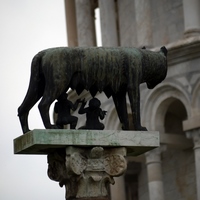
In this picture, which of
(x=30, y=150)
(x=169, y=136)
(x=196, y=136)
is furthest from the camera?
(x=169, y=136)

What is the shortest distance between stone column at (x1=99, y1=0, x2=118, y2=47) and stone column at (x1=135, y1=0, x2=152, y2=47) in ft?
6.09

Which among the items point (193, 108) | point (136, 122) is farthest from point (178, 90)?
point (136, 122)

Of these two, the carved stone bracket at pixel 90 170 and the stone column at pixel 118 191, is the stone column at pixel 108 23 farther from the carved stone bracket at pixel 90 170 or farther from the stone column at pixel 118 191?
the carved stone bracket at pixel 90 170

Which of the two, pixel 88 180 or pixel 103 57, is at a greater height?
pixel 103 57

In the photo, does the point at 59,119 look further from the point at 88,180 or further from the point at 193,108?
the point at 193,108

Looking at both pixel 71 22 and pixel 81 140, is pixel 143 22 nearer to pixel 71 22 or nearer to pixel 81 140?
pixel 71 22

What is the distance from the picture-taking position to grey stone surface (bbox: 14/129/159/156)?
1537 cm

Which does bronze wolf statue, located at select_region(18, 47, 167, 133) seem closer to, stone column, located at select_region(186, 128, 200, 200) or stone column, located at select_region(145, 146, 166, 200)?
stone column, located at select_region(186, 128, 200, 200)

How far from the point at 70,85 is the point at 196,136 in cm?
2288

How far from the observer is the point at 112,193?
1666 inches

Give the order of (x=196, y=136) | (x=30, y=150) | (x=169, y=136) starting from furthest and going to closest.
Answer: (x=169, y=136)
(x=196, y=136)
(x=30, y=150)

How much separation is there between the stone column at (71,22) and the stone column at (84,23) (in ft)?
2.25

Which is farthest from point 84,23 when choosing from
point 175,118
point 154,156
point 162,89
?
point 154,156

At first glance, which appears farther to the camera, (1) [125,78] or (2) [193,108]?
(2) [193,108]
